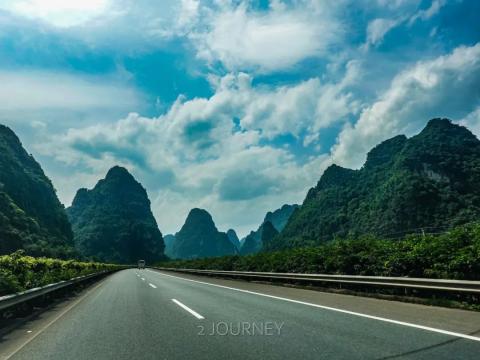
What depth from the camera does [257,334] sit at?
6699mm

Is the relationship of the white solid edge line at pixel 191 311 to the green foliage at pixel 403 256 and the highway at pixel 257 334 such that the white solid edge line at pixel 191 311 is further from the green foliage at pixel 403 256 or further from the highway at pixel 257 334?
the green foliage at pixel 403 256

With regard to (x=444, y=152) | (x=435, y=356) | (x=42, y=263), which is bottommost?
(x=435, y=356)

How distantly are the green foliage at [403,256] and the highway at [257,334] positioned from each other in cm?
196

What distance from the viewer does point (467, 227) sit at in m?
12.1

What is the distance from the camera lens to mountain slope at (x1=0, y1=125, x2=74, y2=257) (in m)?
100

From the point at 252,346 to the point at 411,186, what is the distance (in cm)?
12492

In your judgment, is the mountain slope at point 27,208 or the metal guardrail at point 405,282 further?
the mountain slope at point 27,208

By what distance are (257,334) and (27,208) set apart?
148 metres

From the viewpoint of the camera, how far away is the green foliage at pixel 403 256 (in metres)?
10.6

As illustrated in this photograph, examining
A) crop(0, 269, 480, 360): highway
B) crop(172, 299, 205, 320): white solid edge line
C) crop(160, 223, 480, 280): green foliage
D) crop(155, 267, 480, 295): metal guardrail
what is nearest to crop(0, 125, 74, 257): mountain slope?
crop(160, 223, 480, 280): green foliage

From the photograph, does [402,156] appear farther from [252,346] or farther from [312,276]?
[252,346]

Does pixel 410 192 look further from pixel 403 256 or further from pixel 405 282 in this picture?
pixel 405 282

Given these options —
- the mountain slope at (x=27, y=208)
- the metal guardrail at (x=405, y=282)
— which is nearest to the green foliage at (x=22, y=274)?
the metal guardrail at (x=405, y=282)

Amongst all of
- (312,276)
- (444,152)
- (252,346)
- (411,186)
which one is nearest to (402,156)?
(444,152)
